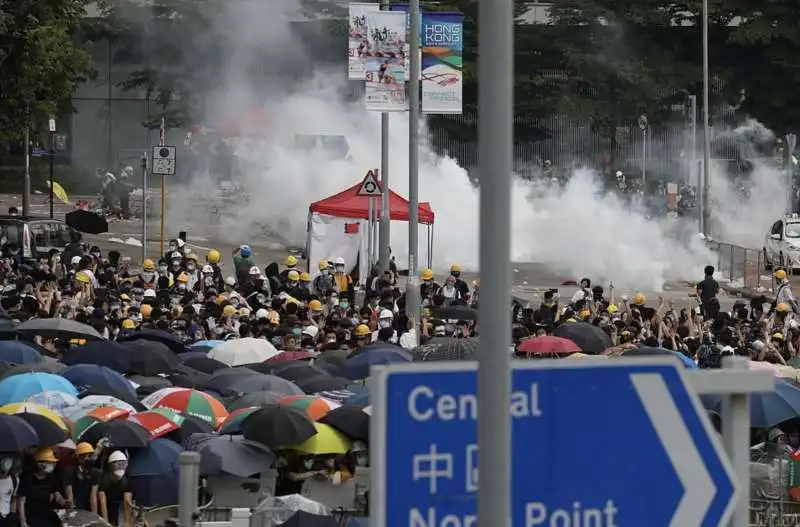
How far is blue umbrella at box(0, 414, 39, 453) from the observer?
440 inches

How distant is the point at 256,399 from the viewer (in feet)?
45.4

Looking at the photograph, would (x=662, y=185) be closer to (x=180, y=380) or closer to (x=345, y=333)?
(x=345, y=333)

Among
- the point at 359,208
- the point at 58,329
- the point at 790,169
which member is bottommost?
the point at 58,329

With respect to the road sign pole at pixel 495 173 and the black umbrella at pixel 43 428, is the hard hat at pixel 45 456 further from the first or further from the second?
the road sign pole at pixel 495 173

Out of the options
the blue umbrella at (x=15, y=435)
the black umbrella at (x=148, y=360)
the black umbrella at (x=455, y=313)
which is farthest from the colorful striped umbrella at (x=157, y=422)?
the black umbrella at (x=455, y=313)

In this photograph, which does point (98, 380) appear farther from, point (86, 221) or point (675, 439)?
point (86, 221)

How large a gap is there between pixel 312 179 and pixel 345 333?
2036cm

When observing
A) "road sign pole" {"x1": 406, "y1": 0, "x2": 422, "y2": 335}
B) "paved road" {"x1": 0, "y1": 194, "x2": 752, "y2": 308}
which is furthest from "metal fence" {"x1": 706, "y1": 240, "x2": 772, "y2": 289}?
"road sign pole" {"x1": 406, "y1": 0, "x2": 422, "y2": 335}

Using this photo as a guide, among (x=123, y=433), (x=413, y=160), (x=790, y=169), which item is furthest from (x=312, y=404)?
(x=790, y=169)

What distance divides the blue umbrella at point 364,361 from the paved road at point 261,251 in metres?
15.0

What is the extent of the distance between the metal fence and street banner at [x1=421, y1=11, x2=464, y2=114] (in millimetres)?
13051

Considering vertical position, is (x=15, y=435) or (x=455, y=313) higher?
(x=455, y=313)

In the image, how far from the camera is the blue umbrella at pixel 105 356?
15883 millimetres

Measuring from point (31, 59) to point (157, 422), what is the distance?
17878mm
